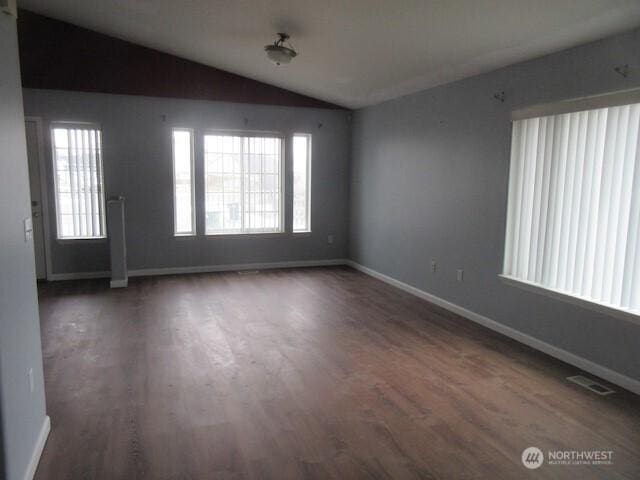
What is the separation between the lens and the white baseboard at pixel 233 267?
632 centimetres

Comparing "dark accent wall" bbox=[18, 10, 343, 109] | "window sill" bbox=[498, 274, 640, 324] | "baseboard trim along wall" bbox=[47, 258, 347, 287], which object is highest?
"dark accent wall" bbox=[18, 10, 343, 109]

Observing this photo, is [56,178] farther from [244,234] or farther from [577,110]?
[577,110]

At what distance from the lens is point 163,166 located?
6207 millimetres

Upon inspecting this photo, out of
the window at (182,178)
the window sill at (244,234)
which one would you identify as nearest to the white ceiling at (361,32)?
the window at (182,178)

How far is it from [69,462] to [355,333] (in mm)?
2485

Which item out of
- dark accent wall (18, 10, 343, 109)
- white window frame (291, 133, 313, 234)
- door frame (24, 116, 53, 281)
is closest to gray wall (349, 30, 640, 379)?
white window frame (291, 133, 313, 234)

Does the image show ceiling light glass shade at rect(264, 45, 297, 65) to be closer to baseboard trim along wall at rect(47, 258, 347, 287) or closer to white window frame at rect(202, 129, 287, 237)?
white window frame at rect(202, 129, 287, 237)

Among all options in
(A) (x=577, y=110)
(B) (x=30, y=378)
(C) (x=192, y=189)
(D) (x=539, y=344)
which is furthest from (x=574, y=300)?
(C) (x=192, y=189)

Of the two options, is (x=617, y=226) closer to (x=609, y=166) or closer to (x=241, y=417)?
(x=609, y=166)

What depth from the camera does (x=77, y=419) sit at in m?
2.62

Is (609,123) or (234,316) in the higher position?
(609,123)

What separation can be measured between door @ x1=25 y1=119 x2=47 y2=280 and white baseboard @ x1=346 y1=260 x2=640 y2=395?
15.4ft

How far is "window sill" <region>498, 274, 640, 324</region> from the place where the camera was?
3.00m

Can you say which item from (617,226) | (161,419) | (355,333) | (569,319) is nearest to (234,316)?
(355,333)
